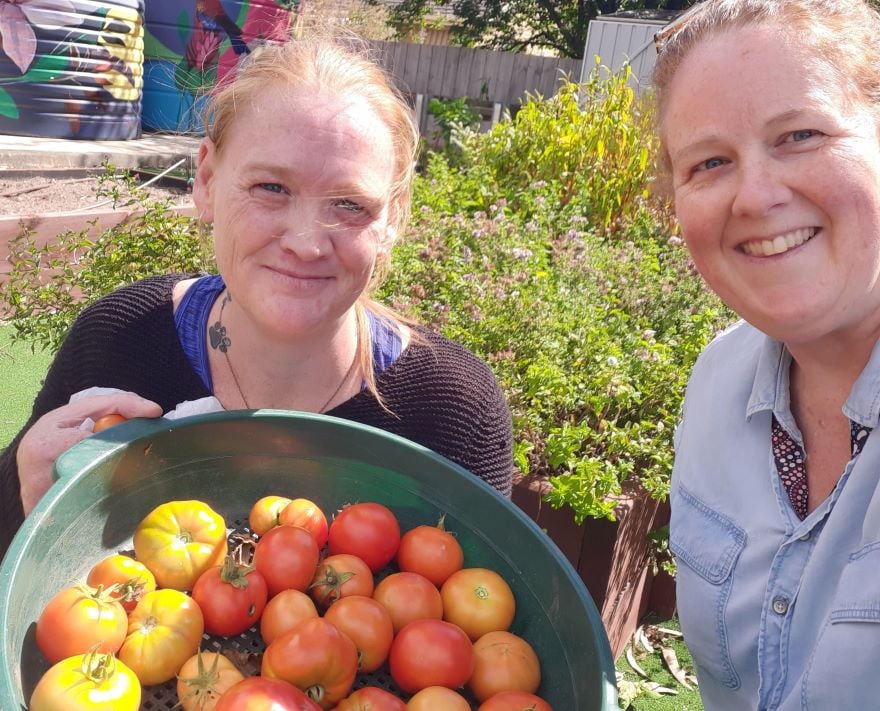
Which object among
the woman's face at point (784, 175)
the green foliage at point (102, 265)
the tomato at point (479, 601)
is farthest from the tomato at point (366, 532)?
the green foliage at point (102, 265)

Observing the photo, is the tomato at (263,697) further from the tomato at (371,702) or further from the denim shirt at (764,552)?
the denim shirt at (764,552)

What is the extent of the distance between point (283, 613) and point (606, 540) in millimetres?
1428

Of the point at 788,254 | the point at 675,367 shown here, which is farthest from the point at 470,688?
the point at 675,367

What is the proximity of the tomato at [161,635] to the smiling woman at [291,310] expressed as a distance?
1.00 feet

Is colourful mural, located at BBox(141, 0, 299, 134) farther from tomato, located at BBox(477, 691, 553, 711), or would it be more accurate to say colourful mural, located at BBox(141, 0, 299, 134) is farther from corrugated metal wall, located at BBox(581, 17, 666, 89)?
tomato, located at BBox(477, 691, 553, 711)

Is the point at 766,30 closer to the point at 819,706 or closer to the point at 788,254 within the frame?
the point at 788,254

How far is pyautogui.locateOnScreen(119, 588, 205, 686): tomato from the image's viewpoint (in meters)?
1.16

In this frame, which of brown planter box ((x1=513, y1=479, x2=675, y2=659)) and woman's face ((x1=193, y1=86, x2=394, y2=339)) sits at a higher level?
woman's face ((x1=193, y1=86, x2=394, y2=339))

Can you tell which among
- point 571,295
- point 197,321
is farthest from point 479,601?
point 571,295

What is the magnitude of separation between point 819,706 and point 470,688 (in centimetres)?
55

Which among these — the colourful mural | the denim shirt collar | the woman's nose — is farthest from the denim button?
the colourful mural

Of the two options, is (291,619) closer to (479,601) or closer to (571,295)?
(479,601)

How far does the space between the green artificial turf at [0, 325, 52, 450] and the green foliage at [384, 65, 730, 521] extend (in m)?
1.70

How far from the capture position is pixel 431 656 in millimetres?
1239
